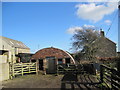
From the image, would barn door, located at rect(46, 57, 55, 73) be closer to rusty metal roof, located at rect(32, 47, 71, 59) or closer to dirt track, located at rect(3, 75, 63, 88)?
rusty metal roof, located at rect(32, 47, 71, 59)

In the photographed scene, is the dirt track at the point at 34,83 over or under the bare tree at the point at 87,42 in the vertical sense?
under

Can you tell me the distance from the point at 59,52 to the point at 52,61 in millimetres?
1674

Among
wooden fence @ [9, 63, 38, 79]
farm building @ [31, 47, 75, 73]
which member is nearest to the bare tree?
farm building @ [31, 47, 75, 73]

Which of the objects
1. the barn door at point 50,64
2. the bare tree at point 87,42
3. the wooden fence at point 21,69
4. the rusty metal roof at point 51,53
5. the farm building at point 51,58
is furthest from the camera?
the bare tree at point 87,42

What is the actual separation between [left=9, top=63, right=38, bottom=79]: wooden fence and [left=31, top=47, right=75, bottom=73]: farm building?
184 centimetres

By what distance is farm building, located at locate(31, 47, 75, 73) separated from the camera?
18078 mm

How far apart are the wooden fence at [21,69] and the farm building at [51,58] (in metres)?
1.84

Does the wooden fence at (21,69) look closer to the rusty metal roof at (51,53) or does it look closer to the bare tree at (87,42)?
the rusty metal roof at (51,53)

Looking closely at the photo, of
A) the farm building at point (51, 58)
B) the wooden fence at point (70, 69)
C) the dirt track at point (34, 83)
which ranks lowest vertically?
the dirt track at point (34, 83)

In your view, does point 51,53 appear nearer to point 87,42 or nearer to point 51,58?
point 51,58

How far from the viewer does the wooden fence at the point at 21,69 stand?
13.9m

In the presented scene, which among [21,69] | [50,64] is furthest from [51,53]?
[21,69]

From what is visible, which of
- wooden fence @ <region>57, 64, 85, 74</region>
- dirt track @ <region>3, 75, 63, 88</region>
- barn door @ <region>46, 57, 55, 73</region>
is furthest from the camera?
barn door @ <region>46, 57, 55, 73</region>

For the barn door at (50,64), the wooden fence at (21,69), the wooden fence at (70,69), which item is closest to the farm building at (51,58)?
the barn door at (50,64)
